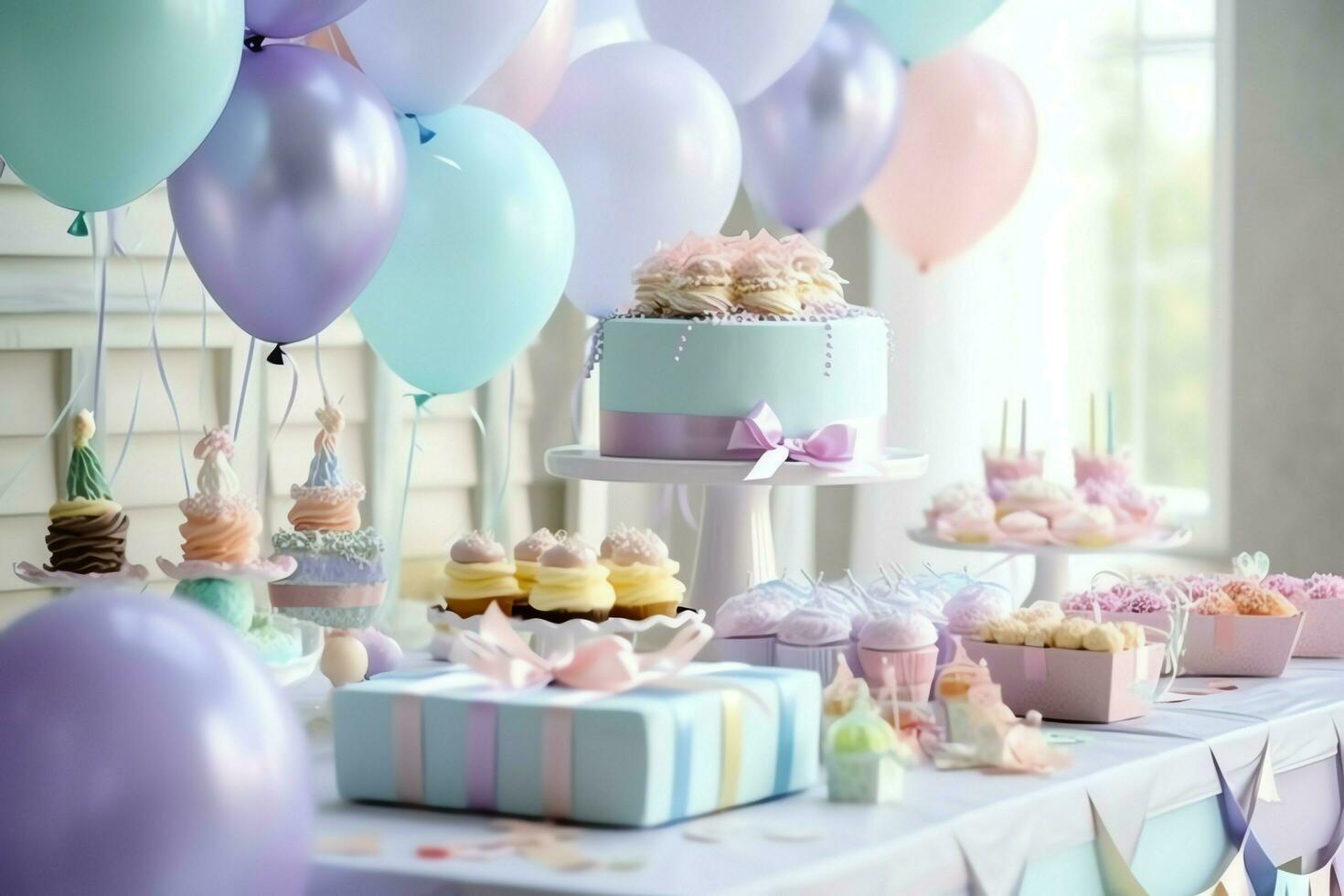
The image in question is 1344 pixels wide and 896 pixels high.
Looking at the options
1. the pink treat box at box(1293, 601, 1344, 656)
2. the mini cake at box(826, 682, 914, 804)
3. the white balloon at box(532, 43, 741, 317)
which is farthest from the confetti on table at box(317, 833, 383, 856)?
the white balloon at box(532, 43, 741, 317)

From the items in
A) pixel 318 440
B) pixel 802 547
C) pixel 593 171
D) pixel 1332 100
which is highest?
pixel 1332 100

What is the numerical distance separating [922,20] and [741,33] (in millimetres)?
456

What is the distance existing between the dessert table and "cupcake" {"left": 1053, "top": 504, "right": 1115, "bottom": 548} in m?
0.72

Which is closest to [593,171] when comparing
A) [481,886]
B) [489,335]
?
[489,335]

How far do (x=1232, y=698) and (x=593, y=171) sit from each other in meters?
1.19

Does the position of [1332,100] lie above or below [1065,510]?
above

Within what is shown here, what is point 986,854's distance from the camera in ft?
4.28

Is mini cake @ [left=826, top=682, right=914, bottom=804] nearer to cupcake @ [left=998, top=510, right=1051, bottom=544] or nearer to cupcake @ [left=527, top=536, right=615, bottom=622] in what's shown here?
cupcake @ [left=527, top=536, right=615, bottom=622]

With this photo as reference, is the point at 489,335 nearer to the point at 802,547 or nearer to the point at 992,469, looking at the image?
the point at 992,469

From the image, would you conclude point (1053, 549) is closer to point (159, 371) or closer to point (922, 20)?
point (922, 20)

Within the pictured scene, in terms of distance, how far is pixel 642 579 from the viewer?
5.47 ft

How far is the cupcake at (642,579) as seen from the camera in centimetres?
166

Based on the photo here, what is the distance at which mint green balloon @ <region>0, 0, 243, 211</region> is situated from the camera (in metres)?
1.56

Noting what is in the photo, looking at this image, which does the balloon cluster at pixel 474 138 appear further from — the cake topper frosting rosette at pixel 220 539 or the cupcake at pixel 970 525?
the cupcake at pixel 970 525
